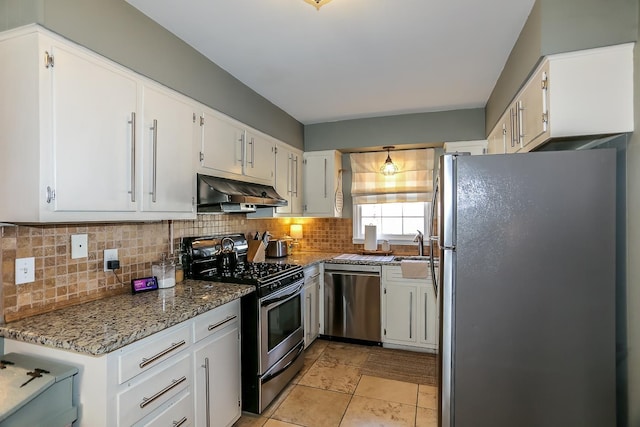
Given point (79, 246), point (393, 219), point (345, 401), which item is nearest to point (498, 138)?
point (393, 219)

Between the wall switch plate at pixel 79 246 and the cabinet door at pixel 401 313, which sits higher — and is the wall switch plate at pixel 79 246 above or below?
above

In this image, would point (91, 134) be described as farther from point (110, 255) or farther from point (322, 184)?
point (322, 184)

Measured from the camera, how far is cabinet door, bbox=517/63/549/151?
1.64 meters

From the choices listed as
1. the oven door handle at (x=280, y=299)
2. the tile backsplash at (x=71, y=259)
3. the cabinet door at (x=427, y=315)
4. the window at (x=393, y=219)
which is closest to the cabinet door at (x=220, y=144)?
the tile backsplash at (x=71, y=259)

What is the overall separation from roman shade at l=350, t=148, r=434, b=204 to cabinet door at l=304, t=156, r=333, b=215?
37cm

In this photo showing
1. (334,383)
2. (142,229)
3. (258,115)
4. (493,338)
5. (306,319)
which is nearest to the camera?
(493,338)

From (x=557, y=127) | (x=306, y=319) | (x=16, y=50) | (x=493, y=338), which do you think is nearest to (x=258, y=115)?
(x=16, y=50)

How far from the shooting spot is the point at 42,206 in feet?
4.46

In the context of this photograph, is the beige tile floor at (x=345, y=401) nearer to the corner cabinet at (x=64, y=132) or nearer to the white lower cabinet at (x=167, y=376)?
the white lower cabinet at (x=167, y=376)

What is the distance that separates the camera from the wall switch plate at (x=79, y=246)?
1728 millimetres

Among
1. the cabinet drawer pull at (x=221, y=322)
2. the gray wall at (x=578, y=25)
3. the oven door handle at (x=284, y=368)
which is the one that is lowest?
the oven door handle at (x=284, y=368)

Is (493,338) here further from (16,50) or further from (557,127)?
(16,50)

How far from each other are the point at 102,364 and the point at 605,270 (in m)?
2.12

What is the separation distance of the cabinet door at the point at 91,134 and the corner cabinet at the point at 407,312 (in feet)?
8.20
